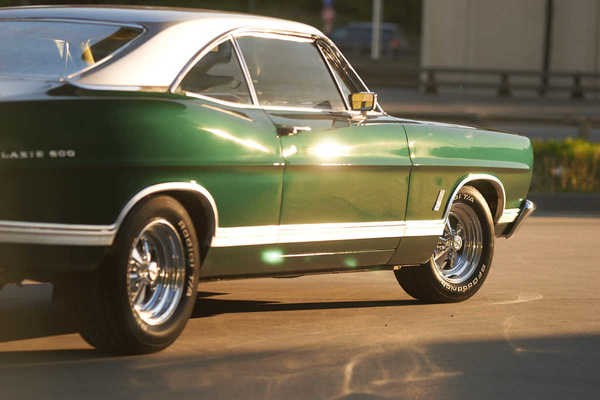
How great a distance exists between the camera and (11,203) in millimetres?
6219

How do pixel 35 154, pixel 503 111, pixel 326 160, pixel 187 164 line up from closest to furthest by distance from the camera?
1. pixel 35 154
2. pixel 187 164
3. pixel 326 160
4. pixel 503 111

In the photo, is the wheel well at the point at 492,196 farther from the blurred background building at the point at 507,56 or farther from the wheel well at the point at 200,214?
the blurred background building at the point at 507,56

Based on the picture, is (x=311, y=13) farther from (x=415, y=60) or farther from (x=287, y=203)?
(x=287, y=203)

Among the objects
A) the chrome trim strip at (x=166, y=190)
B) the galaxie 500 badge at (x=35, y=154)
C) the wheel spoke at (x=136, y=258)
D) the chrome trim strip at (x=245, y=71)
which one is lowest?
the wheel spoke at (x=136, y=258)

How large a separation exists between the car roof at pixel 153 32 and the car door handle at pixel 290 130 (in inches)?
22.4

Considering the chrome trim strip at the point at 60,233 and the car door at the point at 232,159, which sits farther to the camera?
the car door at the point at 232,159

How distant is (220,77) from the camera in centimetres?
725

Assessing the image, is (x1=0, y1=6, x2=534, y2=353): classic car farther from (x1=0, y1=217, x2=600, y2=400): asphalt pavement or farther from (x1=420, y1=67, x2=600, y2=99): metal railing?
(x1=420, y1=67, x2=600, y2=99): metal railing

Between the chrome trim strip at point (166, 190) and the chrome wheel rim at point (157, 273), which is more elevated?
the chrome trim strip at point (166, 190)

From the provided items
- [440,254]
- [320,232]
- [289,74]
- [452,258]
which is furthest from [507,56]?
[320,232]

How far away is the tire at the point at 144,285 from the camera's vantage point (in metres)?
6.50

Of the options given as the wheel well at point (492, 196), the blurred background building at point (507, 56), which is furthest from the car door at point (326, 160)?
the blurred background building at point (507, 56)

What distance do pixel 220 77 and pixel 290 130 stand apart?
46 centimetres

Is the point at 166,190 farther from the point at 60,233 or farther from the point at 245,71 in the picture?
the point at 245,71
